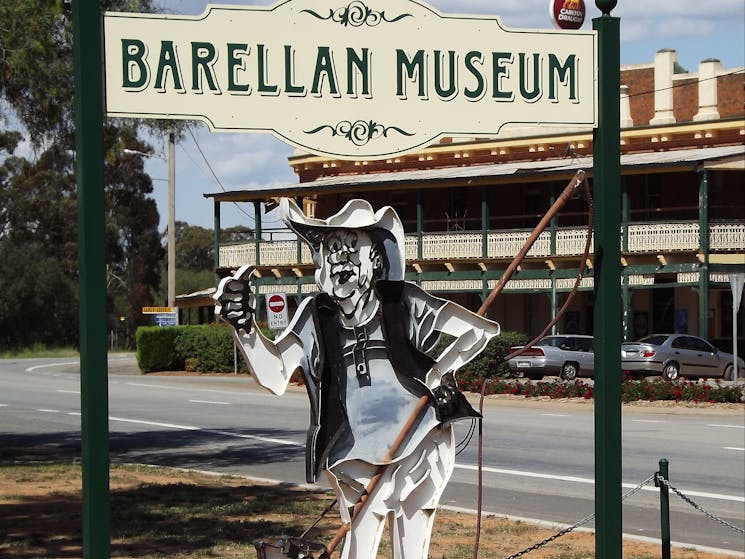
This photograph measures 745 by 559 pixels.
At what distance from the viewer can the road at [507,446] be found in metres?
12.4

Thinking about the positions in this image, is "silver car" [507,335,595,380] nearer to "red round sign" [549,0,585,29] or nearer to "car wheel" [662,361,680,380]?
"car wheel" [662,361,680,380]

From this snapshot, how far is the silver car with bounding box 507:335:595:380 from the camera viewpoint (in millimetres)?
31391

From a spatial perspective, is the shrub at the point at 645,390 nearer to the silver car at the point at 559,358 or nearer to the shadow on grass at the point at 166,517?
the silver car at the point at 559,358

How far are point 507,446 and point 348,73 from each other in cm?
1305

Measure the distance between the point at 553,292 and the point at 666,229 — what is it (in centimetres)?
329

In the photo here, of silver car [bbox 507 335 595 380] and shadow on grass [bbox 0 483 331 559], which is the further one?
silver car [bbox 507 335 595 380]

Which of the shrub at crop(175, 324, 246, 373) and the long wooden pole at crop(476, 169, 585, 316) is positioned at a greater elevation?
the long wooden pole at crop(476, 169, 585, 316)

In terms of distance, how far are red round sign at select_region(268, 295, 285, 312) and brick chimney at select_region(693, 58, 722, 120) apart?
15.7 m

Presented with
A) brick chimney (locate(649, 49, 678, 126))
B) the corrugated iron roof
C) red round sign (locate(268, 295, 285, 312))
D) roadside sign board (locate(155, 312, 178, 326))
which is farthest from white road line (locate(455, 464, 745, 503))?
brick chimney (locate(649, 49, 678, 126))

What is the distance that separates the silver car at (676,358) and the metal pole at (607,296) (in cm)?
2550

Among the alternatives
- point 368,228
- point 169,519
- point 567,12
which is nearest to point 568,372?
point 567,12

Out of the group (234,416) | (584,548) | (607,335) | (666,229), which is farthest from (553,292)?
(607,335)

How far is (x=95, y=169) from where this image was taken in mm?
4723

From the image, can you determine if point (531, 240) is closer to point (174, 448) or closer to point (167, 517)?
point (167, 517)
